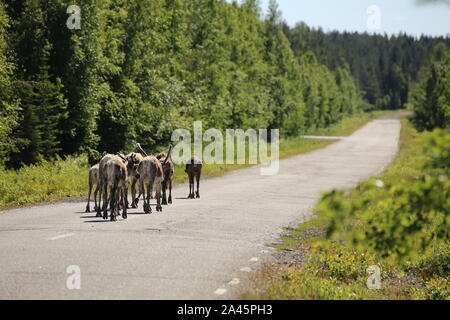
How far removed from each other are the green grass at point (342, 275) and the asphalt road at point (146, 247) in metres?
0.47

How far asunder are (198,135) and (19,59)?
50.3 ft

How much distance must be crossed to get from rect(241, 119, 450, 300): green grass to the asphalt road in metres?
0.47

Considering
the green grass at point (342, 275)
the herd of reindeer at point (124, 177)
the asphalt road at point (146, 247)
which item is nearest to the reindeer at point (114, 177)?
the herd of reindeer at point (124, 177)

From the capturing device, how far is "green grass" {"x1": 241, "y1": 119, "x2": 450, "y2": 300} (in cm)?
795

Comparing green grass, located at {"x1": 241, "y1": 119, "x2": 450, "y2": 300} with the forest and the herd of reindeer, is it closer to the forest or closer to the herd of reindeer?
the herd of reindeer

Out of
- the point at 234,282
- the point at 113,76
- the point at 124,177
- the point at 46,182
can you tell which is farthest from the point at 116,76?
the point at 234,282

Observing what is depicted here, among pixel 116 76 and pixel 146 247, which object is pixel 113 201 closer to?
pixel 146 247

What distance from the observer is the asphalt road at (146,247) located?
24.9ft

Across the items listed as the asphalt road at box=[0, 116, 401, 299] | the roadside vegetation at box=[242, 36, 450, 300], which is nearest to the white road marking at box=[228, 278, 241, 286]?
the asphalt road at box=[0, 116, 401, 299]

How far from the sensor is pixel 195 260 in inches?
377

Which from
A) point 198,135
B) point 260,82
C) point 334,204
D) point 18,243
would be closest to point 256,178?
point 198,135

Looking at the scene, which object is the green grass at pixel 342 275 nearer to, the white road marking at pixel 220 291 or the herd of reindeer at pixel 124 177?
the white road marking at pixel 220 291

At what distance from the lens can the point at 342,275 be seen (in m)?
10.0
